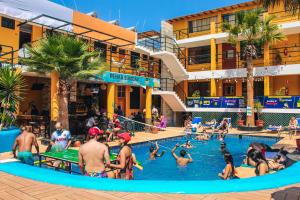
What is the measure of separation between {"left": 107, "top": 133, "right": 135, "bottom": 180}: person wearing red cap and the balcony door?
74.6 feet

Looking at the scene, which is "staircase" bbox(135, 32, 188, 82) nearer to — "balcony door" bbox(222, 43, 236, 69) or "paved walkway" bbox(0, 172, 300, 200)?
"balcony door" bbox(222, 43, 236, 69)

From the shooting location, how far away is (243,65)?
84.9ft

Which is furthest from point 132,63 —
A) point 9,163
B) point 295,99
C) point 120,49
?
point 9,163

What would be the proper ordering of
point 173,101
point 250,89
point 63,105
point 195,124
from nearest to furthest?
point 63,105 → point 250,89 → point 195,124 → point 173,101

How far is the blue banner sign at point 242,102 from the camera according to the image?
21016 millimetres

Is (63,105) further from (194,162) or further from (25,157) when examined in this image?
(194,162)

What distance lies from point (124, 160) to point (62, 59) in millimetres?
7017

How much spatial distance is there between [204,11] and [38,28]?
53.4 ft

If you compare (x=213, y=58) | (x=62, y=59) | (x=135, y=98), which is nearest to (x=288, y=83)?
(x=213, y=58)

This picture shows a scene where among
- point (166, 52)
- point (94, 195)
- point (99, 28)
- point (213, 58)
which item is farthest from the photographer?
point (213, 58)

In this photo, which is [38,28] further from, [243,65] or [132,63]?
[243,65]

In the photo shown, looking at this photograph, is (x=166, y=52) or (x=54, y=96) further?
(x=166, y=52)

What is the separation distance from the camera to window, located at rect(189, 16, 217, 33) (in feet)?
92.8

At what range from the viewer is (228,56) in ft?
91.0
